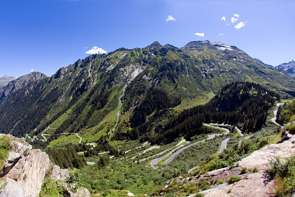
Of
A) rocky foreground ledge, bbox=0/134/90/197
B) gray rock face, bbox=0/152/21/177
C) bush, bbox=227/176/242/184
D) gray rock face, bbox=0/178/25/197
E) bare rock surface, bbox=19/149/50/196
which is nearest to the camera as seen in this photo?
bush, bbox=227/176/242/184

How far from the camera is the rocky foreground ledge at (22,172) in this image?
13397 mm

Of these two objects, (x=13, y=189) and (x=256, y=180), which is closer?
(x=256, y=180)

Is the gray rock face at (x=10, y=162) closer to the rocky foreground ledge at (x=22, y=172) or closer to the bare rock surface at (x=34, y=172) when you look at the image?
the rocky foreground ledge at (x=22, y=172)

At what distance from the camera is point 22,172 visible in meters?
15.6

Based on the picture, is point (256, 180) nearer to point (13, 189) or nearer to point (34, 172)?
point (13, 189)

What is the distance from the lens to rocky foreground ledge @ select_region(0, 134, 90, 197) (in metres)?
13.4

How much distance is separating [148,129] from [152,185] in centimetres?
13445

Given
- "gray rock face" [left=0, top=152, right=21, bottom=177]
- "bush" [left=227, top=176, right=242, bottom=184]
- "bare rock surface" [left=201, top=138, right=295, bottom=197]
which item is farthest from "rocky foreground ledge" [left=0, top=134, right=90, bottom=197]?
"bush" [left=227, top=176, right=242, bottom=184]

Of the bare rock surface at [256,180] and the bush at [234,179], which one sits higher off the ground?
the bare rock surface at [256,180]

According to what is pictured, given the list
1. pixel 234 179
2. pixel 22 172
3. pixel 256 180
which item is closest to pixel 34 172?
pixel 22 172

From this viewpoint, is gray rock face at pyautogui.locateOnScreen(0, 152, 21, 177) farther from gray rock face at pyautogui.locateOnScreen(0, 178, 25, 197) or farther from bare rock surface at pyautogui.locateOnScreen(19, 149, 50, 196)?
bare rock surface at pyautogui.locateOnScreen(19, 149, 50, 196)

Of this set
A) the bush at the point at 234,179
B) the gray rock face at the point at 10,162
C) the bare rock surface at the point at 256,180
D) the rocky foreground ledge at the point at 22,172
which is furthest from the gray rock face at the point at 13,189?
the bush at the point at 234,179

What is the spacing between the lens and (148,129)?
16225 centimetres

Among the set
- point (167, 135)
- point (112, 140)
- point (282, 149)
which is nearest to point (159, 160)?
point (167, 135)
